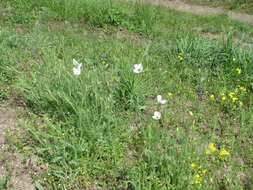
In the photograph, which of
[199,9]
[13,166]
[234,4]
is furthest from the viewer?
[234,4]

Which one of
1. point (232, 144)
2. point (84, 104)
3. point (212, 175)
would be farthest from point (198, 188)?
point (84, 104)

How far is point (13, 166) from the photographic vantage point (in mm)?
2246

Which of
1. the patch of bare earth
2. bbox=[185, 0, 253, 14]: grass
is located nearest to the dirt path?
bbox=[185, 0, 253, 14]: grass

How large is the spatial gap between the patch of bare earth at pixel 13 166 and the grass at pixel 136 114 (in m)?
0.09

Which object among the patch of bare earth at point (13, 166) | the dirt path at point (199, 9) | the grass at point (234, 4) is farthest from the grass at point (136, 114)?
the grass at point (234, 4)

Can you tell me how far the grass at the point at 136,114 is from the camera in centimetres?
215

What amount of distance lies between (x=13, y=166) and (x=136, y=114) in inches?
51.2

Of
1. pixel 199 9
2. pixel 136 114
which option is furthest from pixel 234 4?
pixel 136 114

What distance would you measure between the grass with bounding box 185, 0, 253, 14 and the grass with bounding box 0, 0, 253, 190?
15.9 feet

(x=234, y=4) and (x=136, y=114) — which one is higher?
(x=234, y=4)

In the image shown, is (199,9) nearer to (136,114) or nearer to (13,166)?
(136,114)

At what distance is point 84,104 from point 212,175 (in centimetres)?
133

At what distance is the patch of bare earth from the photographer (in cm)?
212

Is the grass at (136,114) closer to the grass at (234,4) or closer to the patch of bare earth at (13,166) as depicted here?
the patch of bare earth at (13,166)
